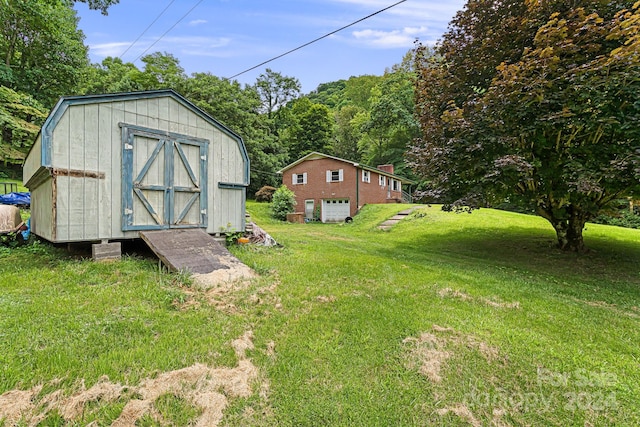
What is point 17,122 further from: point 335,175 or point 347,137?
point 347,137

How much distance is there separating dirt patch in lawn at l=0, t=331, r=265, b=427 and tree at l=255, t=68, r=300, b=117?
3978cm

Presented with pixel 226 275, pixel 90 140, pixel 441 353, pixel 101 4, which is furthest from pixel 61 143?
pixel 101 4

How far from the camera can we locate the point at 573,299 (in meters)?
5.26

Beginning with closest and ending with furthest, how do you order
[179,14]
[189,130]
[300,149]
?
[189,130], [179,14], [300,149]

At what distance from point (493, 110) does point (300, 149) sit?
32.2m

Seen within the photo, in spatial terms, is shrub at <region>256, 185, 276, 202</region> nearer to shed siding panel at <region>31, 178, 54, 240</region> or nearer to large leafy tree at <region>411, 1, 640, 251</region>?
large leafy tree at <region>411, 1, 640, 251</region>

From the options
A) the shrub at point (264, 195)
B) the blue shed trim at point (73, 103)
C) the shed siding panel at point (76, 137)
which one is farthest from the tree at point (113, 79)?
the shed siding panel at point (76, 137)

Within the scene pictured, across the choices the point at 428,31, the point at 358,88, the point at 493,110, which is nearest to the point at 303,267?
the point at 493,110

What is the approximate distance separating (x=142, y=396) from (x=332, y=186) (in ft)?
69.4

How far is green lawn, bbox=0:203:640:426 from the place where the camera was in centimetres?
218

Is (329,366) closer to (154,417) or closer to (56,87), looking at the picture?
(154,417)

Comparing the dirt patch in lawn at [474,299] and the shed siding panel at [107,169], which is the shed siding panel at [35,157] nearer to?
the shed siding panel at [107,169]

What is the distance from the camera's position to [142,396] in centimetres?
213

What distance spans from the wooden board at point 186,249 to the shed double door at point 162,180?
0.95 ft
